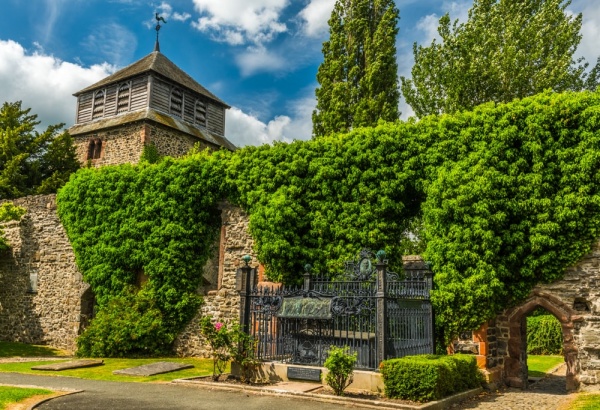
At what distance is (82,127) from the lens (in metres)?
31.8

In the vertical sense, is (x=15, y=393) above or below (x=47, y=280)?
below

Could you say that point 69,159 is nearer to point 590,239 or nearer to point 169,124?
point 169,124

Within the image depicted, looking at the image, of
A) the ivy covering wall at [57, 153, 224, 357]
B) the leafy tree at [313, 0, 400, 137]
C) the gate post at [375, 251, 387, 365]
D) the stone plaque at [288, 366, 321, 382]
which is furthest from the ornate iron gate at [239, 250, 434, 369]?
the leafy tree at [313, 0, 400, 137]

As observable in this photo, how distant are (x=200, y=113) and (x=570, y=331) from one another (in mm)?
26758

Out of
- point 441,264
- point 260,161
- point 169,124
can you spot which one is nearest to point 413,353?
point 441,264

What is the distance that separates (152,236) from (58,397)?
27.3 feet

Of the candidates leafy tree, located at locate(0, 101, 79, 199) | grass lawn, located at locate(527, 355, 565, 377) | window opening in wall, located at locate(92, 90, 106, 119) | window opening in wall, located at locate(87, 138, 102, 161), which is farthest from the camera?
window opening in wall, located at locate(92, 90, 106, 119)

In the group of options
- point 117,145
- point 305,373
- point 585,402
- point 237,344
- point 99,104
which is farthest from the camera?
point 99,104

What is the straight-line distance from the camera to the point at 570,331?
39.0 ft

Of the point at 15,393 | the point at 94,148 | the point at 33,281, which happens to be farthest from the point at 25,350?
the point at 94,148

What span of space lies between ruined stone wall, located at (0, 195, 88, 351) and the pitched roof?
1288 centimetres

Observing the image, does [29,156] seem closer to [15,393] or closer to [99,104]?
[99,104]

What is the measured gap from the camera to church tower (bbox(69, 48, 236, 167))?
29406 mm

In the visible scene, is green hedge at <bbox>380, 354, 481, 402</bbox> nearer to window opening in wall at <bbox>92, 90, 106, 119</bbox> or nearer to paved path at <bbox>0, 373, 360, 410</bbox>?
paved path at <bbox>0, 373, 360, 410</bbox>
